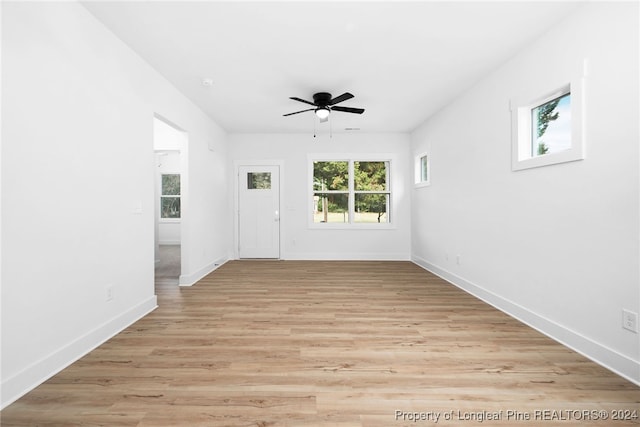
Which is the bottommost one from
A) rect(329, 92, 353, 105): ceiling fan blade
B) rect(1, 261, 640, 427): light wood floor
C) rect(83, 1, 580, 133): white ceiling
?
rect(1, 261, 640, 427): light wood floor

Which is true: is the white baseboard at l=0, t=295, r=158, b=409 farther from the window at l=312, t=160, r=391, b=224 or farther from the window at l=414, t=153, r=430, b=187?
the window at l=414, t=153, r=430, b=187

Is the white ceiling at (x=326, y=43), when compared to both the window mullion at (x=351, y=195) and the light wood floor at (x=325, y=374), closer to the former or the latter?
the window mullion at (x=351, y=195)

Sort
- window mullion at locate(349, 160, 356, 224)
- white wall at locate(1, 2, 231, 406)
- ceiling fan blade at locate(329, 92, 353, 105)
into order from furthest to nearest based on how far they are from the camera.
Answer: window mullion at locate(349, 160, 356, 224), ceiling fan blade at locate(329, 92, 353, 105), white wall at locate(1, 2, 231, 406)

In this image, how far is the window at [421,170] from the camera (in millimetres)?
5547

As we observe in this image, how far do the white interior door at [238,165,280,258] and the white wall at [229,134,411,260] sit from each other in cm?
17

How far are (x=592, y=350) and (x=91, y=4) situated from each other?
4.48m

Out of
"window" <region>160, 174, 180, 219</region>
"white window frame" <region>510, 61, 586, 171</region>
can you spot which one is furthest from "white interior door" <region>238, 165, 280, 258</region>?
"white window frame" <region>510, 61, 586, 171</region>

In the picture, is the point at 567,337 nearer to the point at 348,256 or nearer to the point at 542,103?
the point at 542,103

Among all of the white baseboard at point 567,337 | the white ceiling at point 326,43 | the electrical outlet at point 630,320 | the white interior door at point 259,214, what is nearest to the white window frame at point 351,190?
the white interior door at point 259,214

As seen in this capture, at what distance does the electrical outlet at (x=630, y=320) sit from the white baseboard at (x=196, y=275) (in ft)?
14.5

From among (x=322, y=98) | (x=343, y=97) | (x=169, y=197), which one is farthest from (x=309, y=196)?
(x=169, y=197)

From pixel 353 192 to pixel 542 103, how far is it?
12.7 ft

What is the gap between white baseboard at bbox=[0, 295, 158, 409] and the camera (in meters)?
1.66

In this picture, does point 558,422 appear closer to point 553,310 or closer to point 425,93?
point 553,310
